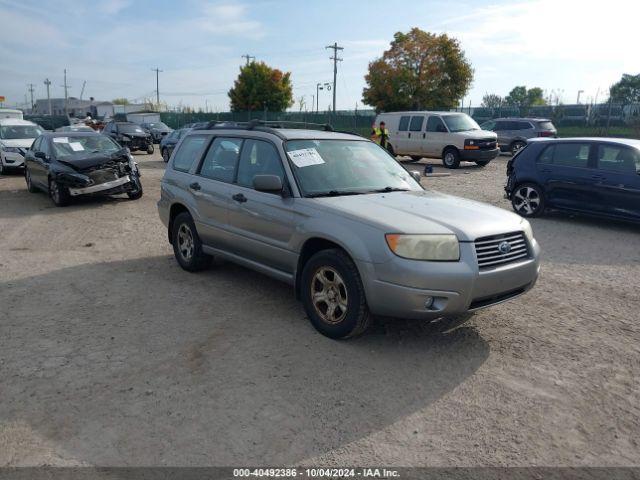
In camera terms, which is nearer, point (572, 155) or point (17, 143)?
point (572, 155)

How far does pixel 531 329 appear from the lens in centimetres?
486

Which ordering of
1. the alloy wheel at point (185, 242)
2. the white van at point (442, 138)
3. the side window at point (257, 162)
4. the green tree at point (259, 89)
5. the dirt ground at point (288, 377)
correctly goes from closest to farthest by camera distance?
the dirt ground at point (288, 377) → the side window at point (257, 162) → the alloy wheel at point (185, 242) → the white van at point (442, 138) → the green tree at point (259, 89)

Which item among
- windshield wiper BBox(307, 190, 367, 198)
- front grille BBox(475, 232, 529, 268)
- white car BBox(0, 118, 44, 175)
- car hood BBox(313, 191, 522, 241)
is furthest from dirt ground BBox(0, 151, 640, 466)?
white car BBox(0, 118, 44, 175)

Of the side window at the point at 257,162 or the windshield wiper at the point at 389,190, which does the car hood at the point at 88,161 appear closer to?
the side window at the point at 257,162

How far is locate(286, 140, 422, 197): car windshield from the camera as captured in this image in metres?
5.00

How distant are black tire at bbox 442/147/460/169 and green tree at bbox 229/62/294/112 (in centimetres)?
3820

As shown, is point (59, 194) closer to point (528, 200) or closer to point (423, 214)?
point (423, 214)

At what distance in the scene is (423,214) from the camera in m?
4.44

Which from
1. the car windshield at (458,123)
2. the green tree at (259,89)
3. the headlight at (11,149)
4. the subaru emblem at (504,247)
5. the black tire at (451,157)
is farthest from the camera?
the green tree at (259,89)

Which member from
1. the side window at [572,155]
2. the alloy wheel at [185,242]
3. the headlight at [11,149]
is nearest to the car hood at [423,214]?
the alloy wheel at [185,242]

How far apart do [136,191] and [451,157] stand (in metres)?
11.7

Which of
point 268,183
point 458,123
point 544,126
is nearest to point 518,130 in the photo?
point 544,126

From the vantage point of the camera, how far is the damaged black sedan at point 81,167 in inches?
446

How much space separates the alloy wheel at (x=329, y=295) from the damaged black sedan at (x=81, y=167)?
8346 mm
